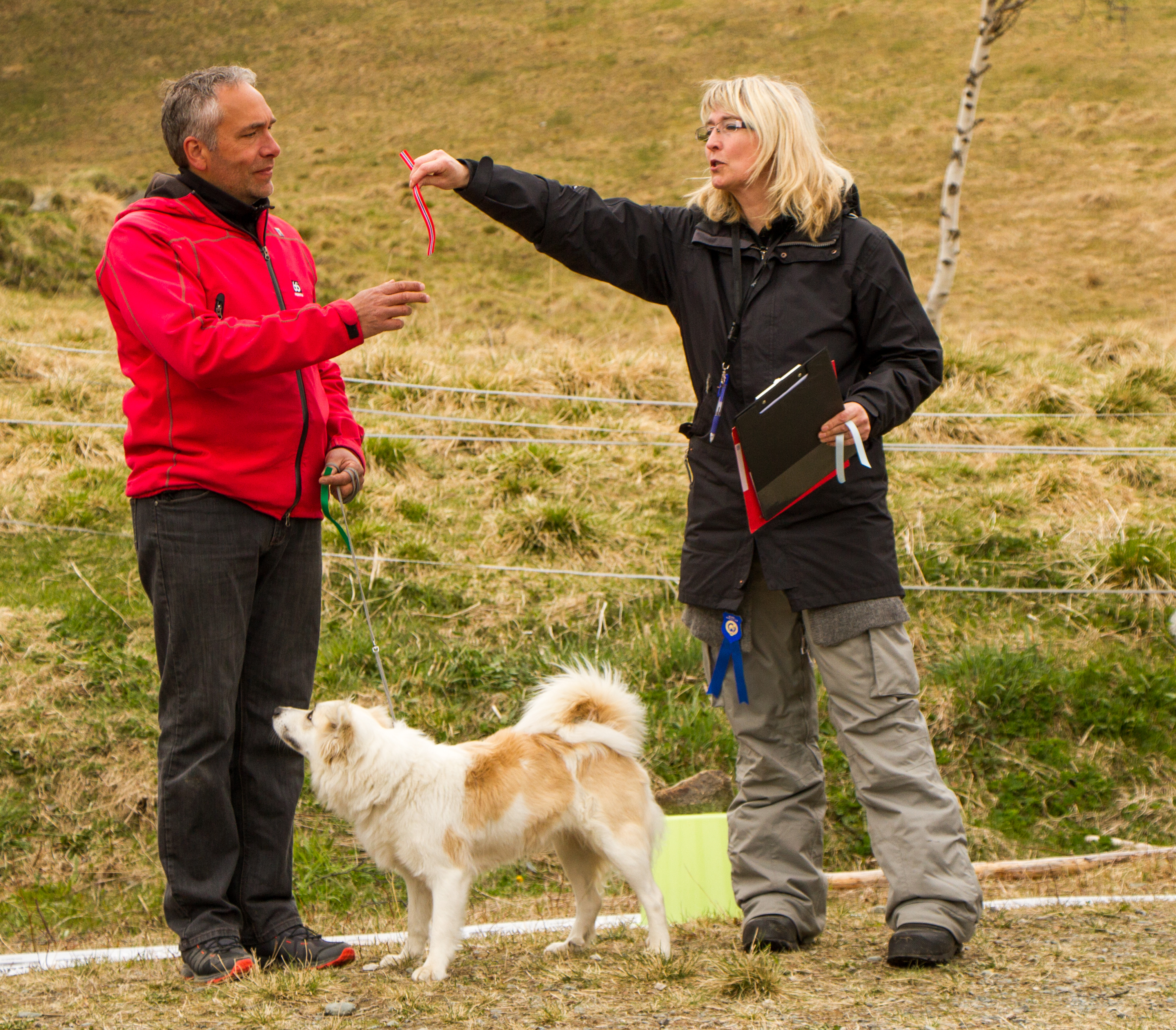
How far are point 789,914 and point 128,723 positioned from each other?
3155mm

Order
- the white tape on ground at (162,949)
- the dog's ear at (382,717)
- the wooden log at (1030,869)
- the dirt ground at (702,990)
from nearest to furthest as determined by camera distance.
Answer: the dirt ground at (702,990) < the dog's ear at (382,717) < the white tape on ground at (162,949) < the wooden log at (1030,869)

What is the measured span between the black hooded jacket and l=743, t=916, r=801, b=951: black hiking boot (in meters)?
0.80

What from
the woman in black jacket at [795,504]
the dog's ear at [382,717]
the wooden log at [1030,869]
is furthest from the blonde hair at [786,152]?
the wooden log at [1030,869]

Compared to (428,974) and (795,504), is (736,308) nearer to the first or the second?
(795,504)

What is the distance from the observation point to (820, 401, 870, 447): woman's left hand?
2.65m

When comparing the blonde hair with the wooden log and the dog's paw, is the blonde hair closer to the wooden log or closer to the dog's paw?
the dog's paw

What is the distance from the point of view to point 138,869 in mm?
4395

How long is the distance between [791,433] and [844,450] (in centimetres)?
14

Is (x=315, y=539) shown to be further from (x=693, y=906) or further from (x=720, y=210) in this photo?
(x=693, y=906)

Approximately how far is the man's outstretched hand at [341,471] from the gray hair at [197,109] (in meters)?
0.79

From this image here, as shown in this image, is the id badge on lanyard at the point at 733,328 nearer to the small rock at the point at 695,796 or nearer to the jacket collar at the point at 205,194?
the jacket collar at the point at 205,194

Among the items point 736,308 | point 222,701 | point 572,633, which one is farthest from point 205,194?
point 572,633

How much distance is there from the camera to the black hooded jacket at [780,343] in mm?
2807

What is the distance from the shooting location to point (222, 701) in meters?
2.76
